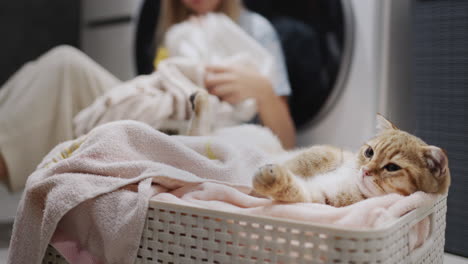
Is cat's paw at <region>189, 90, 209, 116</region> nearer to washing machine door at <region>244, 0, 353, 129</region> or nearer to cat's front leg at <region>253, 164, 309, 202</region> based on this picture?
cat's front leg at <region>253, 164, 309, 202</region>

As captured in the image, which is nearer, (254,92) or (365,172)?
(365,172)

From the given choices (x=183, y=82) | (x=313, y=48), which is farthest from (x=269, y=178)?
(x=313, y=48)

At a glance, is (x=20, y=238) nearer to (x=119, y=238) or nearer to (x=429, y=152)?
(x=119, y=238)

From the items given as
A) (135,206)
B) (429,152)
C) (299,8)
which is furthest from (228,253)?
(299,8)

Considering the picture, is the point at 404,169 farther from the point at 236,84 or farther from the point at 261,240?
the point at 236,84

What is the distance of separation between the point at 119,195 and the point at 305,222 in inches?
13.6

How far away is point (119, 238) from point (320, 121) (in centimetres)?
124

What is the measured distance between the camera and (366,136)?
70.2 inches

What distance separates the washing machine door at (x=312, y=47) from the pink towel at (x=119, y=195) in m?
0.98

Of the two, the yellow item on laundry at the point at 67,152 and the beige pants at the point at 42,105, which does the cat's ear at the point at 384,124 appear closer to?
the yellow item on laundry at the point at 67,152

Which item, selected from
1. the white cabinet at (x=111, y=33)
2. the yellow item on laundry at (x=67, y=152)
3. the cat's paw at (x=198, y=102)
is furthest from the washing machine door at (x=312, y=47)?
the yellow item on laundry at (x=67, y=152)

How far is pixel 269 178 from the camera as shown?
0.73 metres

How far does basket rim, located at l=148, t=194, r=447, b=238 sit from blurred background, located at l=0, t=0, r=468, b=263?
613 mm

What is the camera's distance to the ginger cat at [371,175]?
2.50 feet
